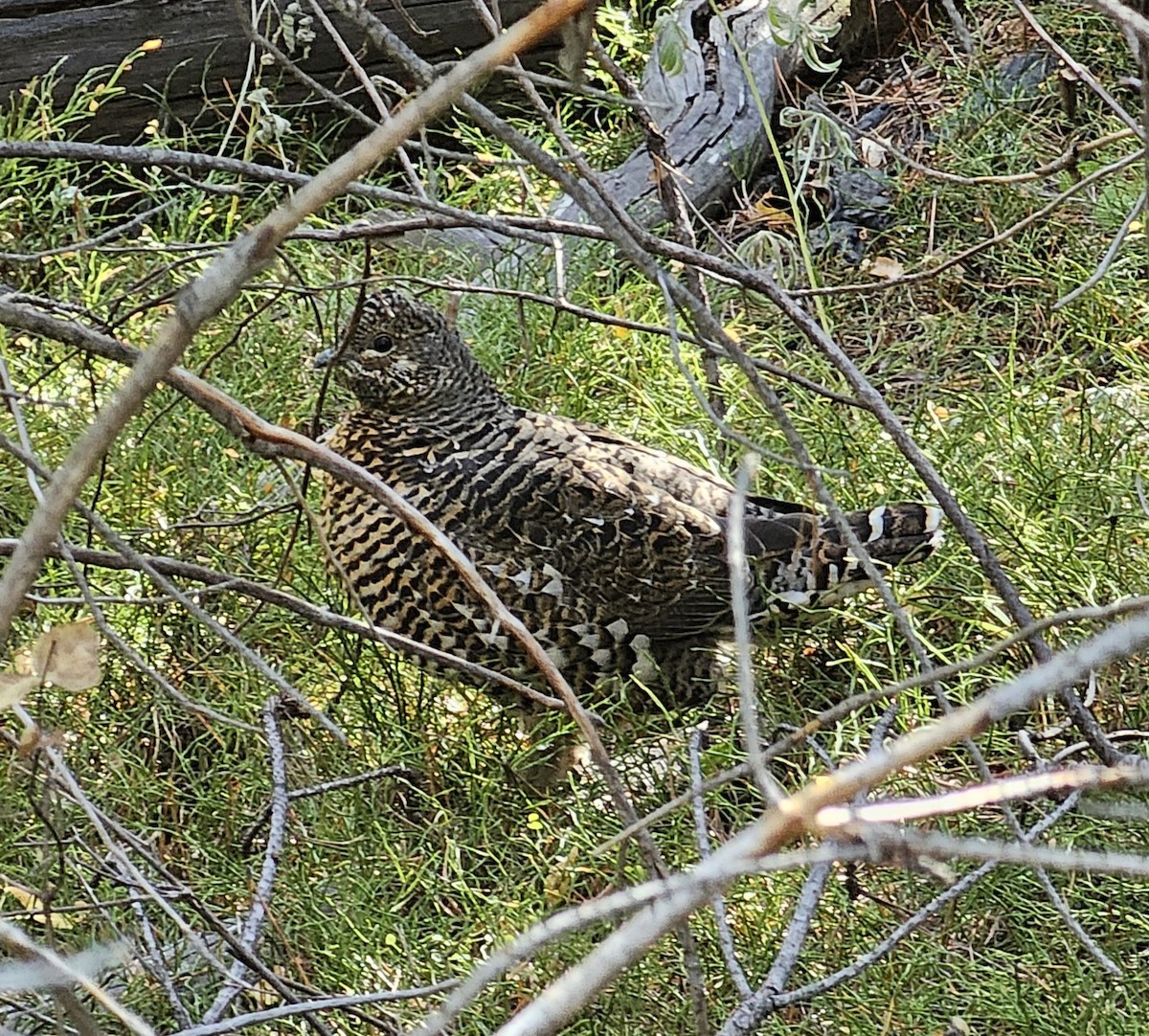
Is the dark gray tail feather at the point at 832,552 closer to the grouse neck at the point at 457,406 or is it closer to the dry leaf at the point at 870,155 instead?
the grouse neck at the point at 457,406

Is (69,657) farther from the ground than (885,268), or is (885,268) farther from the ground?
(69,657)

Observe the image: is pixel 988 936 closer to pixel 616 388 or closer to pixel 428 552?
pixel 428 552

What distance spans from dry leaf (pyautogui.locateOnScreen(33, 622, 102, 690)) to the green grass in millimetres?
542

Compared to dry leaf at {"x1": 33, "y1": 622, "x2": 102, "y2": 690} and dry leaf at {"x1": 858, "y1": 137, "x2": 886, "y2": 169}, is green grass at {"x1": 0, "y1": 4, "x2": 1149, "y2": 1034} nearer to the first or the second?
dry leaf at {"x1": 858, "y1": 137, "x2": 886, "y2": 169}

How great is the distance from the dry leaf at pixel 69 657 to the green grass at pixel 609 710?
54 cm

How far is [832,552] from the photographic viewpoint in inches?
142

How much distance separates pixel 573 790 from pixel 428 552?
617 mm

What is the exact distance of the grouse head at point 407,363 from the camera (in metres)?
3.85

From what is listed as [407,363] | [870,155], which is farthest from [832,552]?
[870,155]

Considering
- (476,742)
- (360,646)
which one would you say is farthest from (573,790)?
(360,646)

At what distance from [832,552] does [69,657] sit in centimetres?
238

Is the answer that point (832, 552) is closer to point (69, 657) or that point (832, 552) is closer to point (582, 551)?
point (582, 551)

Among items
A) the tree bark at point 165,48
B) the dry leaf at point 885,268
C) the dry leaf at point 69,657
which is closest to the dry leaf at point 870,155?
the dry leaf at point 885,268

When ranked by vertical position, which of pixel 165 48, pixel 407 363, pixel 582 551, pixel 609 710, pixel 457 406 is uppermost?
pixel 165 48
